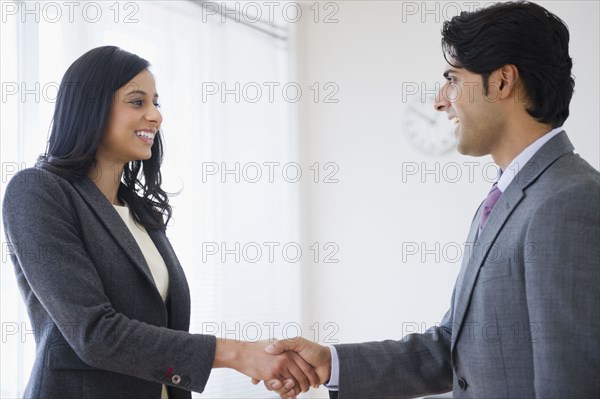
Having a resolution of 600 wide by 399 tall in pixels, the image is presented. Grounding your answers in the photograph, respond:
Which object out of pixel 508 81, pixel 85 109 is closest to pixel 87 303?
pixel 85 109

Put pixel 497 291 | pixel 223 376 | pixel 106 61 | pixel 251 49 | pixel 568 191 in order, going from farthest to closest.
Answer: pixel 251 49, pixel 223 376, pixel 106 61, pixel 497 291, pixel 568 191

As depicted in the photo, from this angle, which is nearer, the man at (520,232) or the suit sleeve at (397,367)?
the man at (520,232)

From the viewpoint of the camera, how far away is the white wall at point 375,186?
4.75 meters

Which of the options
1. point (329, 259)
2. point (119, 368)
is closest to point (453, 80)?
point (119, 368)

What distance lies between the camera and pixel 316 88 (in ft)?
17.3

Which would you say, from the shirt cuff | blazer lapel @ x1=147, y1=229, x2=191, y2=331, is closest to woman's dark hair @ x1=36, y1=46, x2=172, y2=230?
blazer lapel @ x1=147, y1=229, x2=191, y2=331

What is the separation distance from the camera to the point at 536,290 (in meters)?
1.58

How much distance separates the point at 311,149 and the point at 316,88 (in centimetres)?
43

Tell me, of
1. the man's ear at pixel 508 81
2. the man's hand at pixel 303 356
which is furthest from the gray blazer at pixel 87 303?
the man's ear at pixel 508 81

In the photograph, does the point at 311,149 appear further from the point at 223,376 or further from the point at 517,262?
the point at 517,262

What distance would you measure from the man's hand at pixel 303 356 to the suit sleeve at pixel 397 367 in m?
0.08

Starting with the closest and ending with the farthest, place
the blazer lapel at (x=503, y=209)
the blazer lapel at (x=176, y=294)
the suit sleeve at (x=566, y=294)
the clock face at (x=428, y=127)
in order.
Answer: the suit sleeve at (x=566, y=294), the blazer lapel at (x=503, y=209), the blazer lapel at (x=176, y=294), the clock face at (x=428, y=127)

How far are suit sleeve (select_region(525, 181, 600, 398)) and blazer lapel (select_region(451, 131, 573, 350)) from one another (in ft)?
0.53

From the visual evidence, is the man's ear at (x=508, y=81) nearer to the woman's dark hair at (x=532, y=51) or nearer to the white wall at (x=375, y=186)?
the woman's dark hair at (x=532, y=51)
